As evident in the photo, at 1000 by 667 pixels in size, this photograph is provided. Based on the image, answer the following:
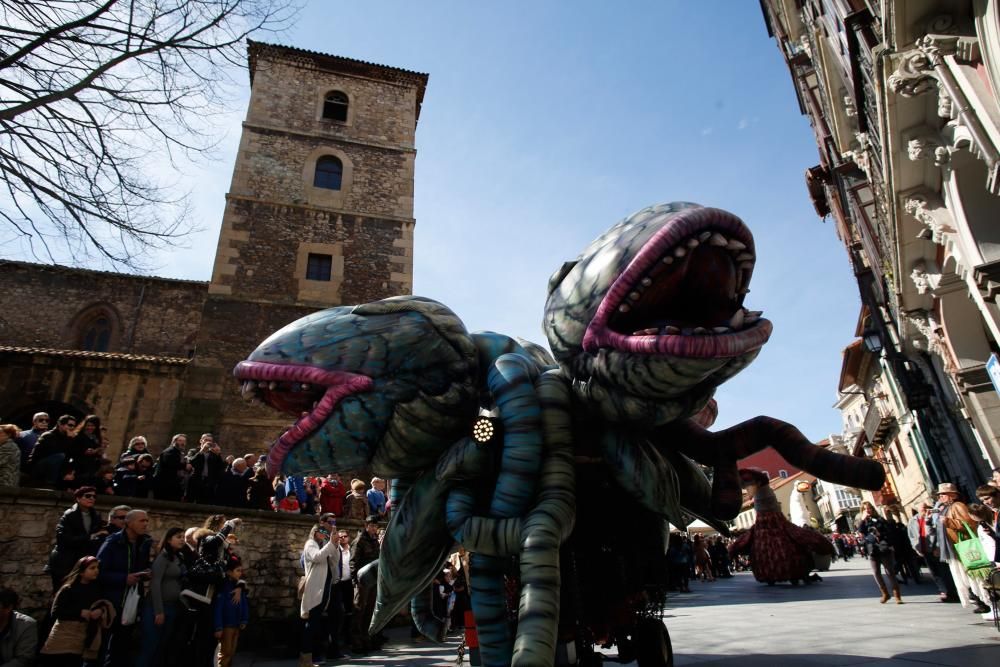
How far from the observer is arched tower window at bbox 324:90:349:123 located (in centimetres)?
1923

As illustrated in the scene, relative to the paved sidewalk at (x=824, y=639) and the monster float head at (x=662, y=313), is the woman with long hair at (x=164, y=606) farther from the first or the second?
the monster float head at (x=662, y=313)

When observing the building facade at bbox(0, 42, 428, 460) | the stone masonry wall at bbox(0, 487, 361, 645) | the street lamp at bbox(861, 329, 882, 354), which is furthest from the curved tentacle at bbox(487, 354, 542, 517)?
the building facade at bbox(0, 42, 428, 460)

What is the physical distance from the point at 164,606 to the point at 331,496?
462 centimetres

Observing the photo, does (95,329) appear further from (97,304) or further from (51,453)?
(51,453)

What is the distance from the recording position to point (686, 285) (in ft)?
6.40

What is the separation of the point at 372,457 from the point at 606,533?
3.26ft

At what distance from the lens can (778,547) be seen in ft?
6.60

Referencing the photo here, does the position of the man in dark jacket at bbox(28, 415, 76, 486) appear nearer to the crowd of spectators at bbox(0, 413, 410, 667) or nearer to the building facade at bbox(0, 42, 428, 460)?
the crowd of spectators at bbox(0, 413, 410, 667)

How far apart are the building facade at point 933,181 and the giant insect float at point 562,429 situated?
46.9 inches

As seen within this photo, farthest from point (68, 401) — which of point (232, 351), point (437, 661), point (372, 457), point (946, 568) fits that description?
point (946, 568)

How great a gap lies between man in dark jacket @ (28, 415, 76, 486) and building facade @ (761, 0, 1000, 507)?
777 cm

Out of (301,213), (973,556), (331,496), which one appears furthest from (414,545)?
(301,213)

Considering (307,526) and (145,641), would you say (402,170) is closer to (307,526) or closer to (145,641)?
(307,526)

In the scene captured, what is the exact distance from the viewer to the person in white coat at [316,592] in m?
5.53
